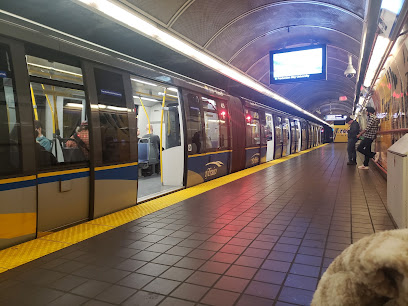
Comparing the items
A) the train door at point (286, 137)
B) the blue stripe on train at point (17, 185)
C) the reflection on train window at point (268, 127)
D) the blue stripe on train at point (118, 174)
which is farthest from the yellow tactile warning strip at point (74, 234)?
the train door at point (286, 137)

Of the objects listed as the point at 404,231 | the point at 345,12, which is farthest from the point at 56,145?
the point at 345,12

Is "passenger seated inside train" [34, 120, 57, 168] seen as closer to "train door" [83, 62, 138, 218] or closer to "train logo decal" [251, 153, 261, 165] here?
"train door" [83, 62, 138, 218]

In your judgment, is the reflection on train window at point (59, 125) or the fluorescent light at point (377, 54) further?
the fluorescent light at point (377, 54)

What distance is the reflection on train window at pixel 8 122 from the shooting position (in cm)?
331

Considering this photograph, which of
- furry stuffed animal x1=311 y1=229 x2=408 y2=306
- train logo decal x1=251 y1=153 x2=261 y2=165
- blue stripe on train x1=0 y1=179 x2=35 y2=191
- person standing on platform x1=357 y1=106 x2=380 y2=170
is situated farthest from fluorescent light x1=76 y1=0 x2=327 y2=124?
person standing on platform x1=357 y1=106 x2=380 y2=170

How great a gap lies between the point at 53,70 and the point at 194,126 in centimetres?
375

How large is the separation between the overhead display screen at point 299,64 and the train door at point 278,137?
525 cm

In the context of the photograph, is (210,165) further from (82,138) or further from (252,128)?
(82,138)

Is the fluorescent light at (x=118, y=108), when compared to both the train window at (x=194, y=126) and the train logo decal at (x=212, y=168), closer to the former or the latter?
the train window at (x=194, y=126)

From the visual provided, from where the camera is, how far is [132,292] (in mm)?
2602

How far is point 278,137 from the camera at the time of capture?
1570cm

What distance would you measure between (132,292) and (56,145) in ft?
7.60

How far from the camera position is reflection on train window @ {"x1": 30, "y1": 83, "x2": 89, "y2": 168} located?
12.8 feet

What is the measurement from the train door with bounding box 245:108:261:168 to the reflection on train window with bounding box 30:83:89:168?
7208mm
